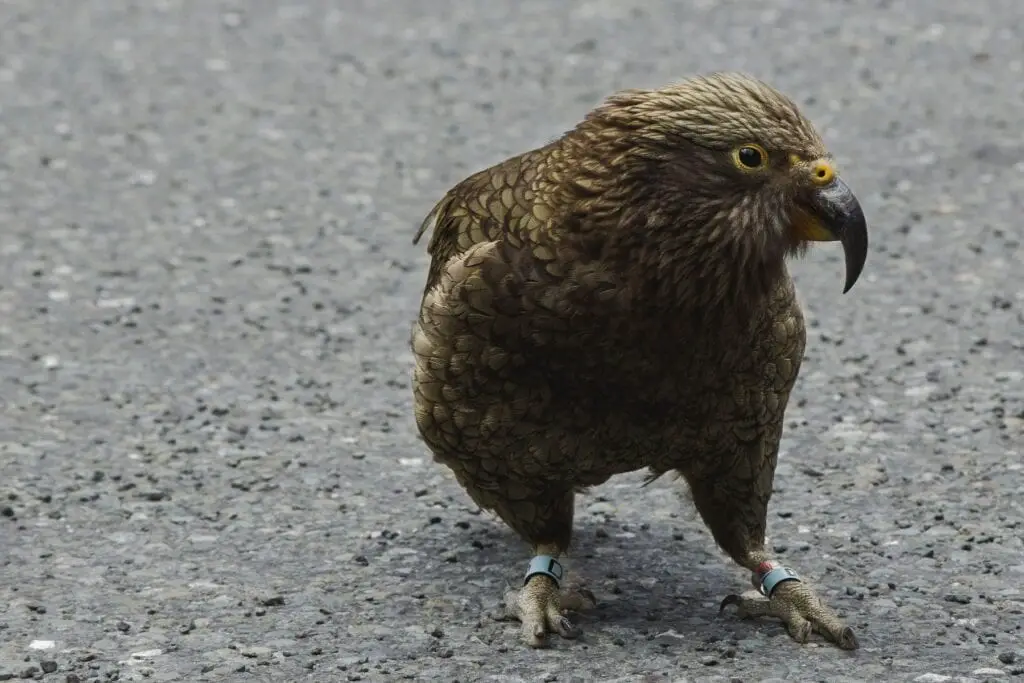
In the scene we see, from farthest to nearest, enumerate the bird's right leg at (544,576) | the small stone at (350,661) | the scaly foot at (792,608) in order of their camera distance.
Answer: the bird's right leg at (544,576) < the scaly foot at (792,608) < the small stone at (350,661)

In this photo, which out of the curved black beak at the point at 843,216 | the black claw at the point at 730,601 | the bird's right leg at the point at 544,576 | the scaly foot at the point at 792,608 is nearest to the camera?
the curved black beak at the point at 843,216

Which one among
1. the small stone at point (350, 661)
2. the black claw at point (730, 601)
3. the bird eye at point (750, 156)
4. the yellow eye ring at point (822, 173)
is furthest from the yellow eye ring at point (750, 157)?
the small stone at point (350, 661)

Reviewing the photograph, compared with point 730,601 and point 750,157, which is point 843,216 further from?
point 730,601

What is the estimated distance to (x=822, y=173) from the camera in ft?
15.1

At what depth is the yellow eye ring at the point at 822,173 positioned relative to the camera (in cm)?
462

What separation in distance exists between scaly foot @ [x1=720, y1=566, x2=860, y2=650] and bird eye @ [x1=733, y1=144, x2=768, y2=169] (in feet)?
4.35

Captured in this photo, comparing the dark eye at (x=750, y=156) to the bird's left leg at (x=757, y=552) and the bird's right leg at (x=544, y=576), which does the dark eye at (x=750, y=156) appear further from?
the bird's right leg at (x=544, y=576)

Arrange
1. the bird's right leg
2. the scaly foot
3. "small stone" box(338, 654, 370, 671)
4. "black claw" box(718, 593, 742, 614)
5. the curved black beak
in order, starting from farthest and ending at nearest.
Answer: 1. "black claw" box(718, 593, 742, 614)
2. the bird's right leg
3. the scaly foot
4. "small stone" box(338, 654, 370, 671)
5. the curved black beak

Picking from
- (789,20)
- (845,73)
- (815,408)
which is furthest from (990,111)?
(815,408)

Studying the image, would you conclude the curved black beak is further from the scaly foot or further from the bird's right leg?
the bird's right leg

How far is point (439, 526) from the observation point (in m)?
6.01

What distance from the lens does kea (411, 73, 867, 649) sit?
465cm

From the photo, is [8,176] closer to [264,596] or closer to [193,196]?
[193,196]

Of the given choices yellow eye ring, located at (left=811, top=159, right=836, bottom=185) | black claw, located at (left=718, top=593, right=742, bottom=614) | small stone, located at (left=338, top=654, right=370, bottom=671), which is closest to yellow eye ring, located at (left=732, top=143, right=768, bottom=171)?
yellow eye ring, located at (left=811, top=159, right=836, bottom=185)
